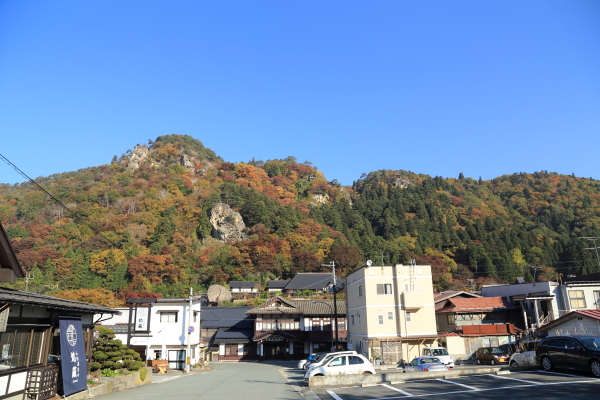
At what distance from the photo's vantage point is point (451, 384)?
42.0ft

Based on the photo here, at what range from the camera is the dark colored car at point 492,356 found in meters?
25.1

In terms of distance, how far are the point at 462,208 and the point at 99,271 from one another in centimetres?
9478

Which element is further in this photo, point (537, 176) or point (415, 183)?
point (415, 183)

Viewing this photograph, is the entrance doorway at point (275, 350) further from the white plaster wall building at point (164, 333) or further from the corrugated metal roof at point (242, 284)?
the corrugated metal roof at point (242, 284)

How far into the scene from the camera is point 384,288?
3231 centimetres

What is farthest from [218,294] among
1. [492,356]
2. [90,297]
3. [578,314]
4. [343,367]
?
[578,314]

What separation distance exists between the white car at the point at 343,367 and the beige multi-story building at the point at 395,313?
47.3ft

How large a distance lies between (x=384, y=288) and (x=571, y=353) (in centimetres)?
1976

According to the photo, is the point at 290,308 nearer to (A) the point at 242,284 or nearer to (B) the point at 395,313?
(B) the point at 395,313

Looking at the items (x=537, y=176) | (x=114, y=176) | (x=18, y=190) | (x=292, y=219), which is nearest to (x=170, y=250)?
(x=292, y=219)

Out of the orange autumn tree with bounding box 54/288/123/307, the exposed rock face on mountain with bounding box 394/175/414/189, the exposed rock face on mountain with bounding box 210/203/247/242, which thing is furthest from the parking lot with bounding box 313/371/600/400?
the exposed rock face on mountain with bounding box 394/175/414/189

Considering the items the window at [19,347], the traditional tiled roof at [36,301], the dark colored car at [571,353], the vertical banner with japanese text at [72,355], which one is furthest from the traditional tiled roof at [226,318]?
the dark colored car at [571,353]

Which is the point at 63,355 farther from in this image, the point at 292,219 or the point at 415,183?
the point at 415,183

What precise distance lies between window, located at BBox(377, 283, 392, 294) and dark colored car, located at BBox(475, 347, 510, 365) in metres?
8.15
